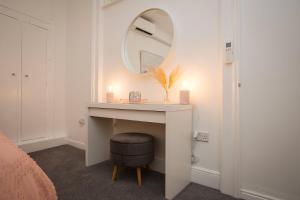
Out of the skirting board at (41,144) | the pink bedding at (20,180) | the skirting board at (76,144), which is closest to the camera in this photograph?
the pink bedding at (20,180)

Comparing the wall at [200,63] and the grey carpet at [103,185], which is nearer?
the grey carpet at [103,185]

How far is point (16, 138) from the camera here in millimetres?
2154

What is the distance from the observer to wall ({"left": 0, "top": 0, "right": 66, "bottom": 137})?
2.46 metres

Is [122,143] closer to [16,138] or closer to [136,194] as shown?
[136,194]

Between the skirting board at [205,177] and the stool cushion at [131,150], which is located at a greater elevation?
the stool cushion at [131,150]

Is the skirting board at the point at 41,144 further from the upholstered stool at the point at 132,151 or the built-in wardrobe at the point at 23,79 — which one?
the upholstered stool at the point at 132,151

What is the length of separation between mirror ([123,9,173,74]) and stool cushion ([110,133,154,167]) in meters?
0.78

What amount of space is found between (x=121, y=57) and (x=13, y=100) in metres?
1.51

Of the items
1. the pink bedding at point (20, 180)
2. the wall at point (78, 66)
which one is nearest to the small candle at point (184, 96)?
the pink bedding at point (20, 180)

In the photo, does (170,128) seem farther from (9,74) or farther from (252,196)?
(9,74)

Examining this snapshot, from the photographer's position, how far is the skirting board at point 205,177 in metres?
1.38

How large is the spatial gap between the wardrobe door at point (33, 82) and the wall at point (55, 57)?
91 millimetres

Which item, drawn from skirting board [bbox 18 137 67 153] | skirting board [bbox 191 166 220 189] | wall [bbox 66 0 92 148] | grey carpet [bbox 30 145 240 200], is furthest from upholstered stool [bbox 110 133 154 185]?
skirting board [bbox 18 137 67 153]

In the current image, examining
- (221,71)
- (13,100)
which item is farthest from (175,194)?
(13,100)
